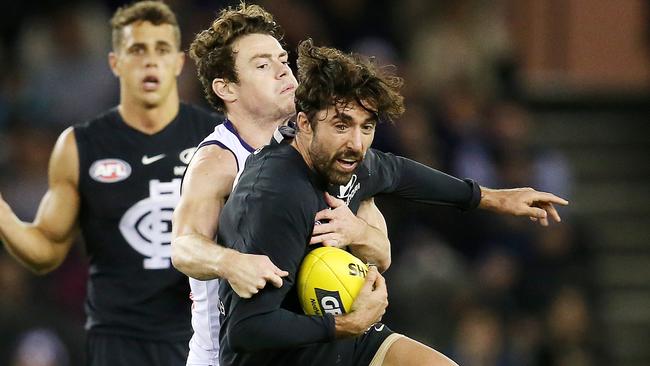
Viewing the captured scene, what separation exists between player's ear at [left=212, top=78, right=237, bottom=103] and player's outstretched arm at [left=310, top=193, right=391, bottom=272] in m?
0.71

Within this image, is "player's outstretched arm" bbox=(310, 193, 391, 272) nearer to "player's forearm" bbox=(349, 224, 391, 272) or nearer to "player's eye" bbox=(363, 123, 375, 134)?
"player's forearm" bbox=(349, 224, 391, 272)

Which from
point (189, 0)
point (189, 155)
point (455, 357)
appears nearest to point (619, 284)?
point (455, 357)

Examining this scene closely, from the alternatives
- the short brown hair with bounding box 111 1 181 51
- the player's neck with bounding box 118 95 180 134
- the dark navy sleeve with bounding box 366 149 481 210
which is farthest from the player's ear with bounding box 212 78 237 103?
the short brown hair with bounding box 111 1 181 51

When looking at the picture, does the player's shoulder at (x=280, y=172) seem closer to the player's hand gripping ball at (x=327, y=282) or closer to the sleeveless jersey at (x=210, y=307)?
the player's hand gripping ball at (x=327, y=282)

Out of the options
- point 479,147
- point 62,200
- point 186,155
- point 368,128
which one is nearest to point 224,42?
point 186,155

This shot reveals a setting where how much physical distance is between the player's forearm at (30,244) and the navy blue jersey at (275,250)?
1.59 metres

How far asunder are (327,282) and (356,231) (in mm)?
389

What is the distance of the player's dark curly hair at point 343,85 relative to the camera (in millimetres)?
4512

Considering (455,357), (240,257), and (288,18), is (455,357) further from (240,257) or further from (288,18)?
(240,257)

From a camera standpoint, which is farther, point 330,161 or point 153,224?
point 153,224

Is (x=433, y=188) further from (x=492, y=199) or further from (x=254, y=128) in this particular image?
(x=254, y=128)

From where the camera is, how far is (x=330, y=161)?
451 centimetres

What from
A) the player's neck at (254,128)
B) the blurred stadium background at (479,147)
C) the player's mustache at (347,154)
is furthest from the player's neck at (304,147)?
the blurred stadium background at (479,147)

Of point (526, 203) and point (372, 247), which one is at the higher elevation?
point (526, 203)
